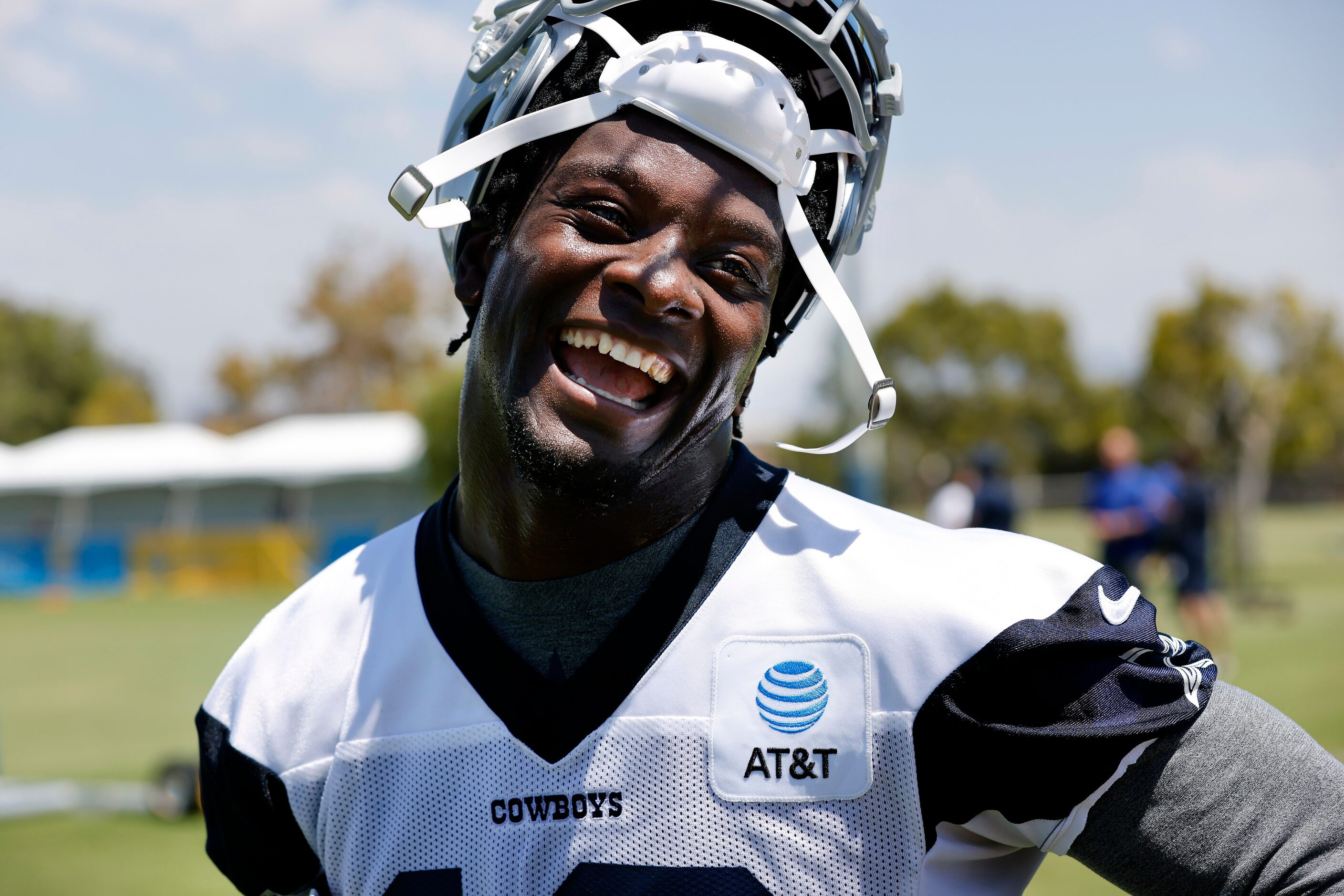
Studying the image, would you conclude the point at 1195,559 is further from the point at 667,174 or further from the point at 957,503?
the point at 667,174

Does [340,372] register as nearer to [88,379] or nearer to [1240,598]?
[88,379]

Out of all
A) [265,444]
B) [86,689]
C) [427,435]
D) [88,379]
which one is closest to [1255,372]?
[427,435]

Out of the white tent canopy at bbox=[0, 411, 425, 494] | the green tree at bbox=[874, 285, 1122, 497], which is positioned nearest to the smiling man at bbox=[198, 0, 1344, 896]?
the white tent canopy at bbox=[0, 411, 425, 494]

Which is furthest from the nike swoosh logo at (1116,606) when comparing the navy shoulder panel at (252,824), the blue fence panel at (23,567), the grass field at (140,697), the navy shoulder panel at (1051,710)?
the blue fence panel at (23,567)

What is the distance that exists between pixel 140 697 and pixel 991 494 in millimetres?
7729

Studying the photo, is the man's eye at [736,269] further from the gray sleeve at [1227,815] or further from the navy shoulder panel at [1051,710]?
the gray sleeve at [1227,815]

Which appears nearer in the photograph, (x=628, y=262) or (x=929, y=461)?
(x=628, y=262)

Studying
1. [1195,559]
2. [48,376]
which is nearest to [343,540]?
[1195,559]

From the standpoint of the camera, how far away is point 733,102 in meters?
1.67

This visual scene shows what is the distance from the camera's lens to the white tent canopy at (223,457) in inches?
1141

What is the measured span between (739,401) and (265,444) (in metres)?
30.6

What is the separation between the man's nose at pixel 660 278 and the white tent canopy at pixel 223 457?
26587 mm

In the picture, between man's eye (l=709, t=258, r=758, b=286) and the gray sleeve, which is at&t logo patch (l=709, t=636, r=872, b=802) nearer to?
the gray sleeve

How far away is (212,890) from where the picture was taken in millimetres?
5031
